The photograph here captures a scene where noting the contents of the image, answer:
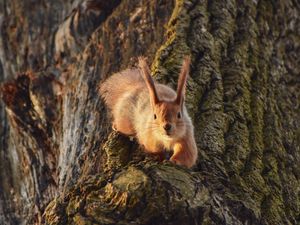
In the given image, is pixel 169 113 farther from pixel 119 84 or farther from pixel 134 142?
pixel 119 84

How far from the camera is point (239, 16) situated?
183 inches

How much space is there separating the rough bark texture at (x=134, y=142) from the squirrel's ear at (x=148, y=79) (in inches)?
10.6


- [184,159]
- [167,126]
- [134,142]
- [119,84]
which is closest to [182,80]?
[167,126]

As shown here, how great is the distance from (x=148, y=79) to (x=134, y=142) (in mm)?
451

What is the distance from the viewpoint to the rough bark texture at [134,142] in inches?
120

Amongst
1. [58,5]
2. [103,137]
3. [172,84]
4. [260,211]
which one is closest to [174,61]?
[172,84]

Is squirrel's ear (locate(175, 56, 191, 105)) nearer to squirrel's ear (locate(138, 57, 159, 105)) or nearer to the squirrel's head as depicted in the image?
the squirrel's head

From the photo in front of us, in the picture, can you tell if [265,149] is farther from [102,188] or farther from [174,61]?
[102,188]

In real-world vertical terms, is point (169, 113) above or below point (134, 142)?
above

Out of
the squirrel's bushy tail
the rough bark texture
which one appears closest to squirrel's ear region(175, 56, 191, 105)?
the rough bark texture

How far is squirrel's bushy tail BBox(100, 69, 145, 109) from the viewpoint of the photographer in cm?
433

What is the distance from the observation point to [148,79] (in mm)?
3566

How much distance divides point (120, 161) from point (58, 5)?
2.79 m

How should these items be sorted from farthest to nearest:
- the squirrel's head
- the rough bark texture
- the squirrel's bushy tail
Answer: the squirrel's bushy tail, the squirrel's head, the rough bark texture
